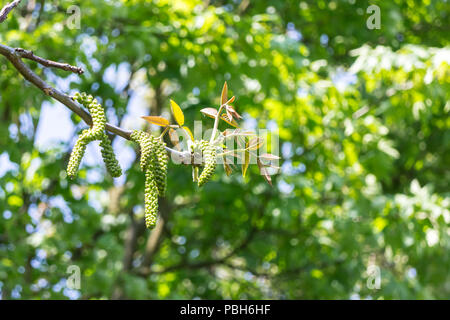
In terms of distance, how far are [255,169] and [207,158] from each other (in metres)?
3.07

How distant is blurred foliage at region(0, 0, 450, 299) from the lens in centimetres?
390

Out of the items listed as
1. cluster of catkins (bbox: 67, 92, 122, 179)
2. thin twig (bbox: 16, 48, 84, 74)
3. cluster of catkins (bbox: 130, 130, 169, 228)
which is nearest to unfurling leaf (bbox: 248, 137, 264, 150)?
cluster of catkins (bbox: 130, 130, 169, 228)

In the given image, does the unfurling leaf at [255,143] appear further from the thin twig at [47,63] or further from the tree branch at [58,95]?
the thin twig at [47,63]

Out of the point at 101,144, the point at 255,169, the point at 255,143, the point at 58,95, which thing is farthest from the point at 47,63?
the point at 255,169

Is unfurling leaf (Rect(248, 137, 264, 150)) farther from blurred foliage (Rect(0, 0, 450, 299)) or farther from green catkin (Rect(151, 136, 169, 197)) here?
blurred foliage (Rect(0, 0, 450, 299))

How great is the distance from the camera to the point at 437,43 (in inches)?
207

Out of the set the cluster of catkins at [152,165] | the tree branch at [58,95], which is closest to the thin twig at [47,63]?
the tree branch at [58,95]

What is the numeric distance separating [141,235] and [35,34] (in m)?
2.49

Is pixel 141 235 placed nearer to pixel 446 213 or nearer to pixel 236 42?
pixel 236 42

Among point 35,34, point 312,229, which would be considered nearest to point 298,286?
point 312,229

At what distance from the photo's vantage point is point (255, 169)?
446 centimetres

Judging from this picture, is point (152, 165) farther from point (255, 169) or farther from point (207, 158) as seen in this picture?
point (255, 169)

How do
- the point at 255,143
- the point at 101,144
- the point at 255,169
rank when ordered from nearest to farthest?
the point at 101,144
the point at 255,143
the point at 255,169

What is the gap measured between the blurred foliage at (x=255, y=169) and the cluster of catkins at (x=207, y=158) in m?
2.26
